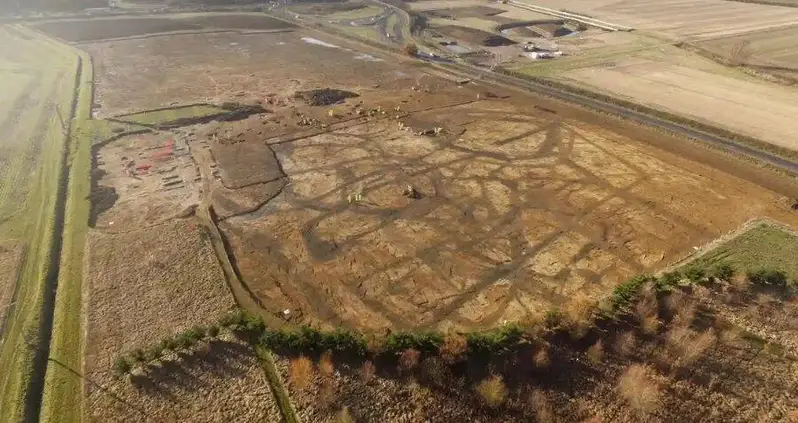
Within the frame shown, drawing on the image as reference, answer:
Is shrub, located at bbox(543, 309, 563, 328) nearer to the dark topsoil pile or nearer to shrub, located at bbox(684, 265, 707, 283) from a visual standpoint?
shrub, located at bbox(684, 265, 707, 283)

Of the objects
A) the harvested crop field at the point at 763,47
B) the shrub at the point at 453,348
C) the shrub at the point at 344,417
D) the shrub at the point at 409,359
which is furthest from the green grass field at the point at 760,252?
the harvested crop field at the point at 763,47

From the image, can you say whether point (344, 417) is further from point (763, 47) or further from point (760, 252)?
point (763, 47)

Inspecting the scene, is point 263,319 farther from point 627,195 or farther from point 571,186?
point 627,195

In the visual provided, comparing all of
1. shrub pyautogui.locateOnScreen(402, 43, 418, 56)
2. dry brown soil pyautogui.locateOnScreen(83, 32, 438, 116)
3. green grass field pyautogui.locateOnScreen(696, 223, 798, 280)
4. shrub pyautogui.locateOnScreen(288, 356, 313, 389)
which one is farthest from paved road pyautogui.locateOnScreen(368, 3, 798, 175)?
shrub pyautogui.locateOnScreen(288, 356, 313, 389)

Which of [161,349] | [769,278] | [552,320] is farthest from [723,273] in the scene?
[161,349]

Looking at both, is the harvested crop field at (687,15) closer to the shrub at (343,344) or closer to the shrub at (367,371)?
the shrub at (343,344)

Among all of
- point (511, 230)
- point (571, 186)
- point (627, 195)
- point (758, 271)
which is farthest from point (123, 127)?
point (758, 271)
